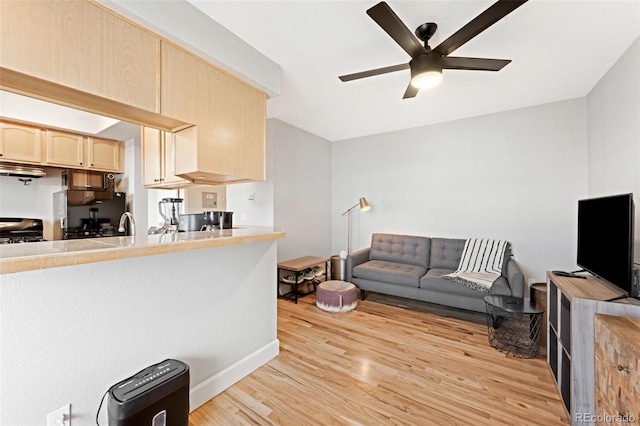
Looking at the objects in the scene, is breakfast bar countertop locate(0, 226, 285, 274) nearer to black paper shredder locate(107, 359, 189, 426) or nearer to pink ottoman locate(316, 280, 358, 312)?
black paper shredder locate(107, 359, 189, 426)

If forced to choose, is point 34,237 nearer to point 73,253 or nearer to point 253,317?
point 253,317

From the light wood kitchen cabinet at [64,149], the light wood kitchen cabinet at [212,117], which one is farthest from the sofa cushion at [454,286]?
the light wood kitchen cabinet at [64,149]

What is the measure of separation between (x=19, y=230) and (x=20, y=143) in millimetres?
1083

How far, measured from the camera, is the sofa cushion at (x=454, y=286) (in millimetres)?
2699

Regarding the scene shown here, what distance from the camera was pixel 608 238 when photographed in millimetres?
1651

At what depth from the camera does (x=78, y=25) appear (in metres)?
1.18

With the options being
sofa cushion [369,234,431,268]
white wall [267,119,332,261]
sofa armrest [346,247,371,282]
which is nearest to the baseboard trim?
sofa armrest [346,247,371,282]

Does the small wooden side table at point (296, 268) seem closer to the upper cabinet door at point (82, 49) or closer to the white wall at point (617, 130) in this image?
the upper cabinet door at point (82, 49)

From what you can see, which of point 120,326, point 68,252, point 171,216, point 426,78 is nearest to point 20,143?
point 171,216

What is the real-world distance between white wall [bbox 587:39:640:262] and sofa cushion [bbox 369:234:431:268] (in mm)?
1927

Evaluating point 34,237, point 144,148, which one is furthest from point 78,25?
point 34,237

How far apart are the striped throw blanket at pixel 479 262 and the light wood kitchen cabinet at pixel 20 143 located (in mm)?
5303

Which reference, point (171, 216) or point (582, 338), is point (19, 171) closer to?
point (171, 216)

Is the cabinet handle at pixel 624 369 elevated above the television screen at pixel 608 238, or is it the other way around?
the television screen at pixel 608 238
